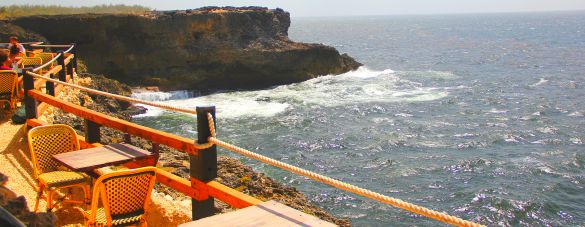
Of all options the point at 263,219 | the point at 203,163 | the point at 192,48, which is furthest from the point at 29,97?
the point at 192,48

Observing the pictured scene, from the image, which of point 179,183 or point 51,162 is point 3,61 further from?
point 179,183

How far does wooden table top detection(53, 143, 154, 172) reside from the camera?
18.8 ft

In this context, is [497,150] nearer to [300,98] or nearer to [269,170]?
[269,170]

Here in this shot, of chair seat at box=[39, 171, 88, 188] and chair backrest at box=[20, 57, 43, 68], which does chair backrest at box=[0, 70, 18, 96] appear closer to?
chair backrest at box=[20, 57, 43, 68]

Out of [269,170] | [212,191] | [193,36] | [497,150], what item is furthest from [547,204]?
[193,36]

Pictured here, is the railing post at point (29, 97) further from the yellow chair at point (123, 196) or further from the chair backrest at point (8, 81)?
the yellow chair at point (123, 196)

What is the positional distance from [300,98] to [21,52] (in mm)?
19767

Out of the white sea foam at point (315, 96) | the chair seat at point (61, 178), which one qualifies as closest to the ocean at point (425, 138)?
the white sea foam at point (315, 96)

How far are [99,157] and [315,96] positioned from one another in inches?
1138

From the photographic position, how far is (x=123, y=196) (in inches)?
196

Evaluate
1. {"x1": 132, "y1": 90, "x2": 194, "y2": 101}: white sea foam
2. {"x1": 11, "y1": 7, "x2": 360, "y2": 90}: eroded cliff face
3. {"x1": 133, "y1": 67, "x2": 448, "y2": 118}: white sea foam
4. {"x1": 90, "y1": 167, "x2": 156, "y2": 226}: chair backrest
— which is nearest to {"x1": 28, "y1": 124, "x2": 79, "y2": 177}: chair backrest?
{"x1": 90, "y1": 167, "x2": 156, "y2": 226}: chair backrest

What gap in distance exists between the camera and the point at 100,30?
34.3m

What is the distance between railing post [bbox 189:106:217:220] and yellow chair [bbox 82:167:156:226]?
1.30 feet

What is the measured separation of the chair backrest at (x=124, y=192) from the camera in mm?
4836
